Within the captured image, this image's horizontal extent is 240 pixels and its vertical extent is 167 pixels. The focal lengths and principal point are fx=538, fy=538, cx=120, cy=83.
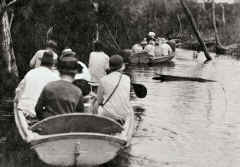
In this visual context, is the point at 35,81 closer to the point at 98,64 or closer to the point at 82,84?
the point at 82,84

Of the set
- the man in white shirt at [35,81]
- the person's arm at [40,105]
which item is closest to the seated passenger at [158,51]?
the man in white shirt at [35,81]

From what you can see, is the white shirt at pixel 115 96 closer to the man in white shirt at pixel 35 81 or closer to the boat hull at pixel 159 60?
the man in white shirt at pixel 35 81

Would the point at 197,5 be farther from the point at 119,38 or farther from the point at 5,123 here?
the point at 5,123

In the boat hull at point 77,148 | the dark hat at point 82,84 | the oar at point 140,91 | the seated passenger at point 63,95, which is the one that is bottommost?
the oar at point 140,91

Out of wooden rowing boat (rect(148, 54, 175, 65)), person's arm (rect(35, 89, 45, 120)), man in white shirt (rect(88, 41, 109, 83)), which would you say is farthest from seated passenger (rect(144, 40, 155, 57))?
person's arm (rect(35, 89, 45, 120))

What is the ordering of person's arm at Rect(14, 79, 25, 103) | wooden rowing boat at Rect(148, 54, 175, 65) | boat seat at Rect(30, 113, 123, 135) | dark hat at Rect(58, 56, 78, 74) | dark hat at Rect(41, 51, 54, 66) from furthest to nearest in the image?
wooden rowing boat at Rect(148, 54, 175, 65) → person's arm at Rect(14, 79, 25, 103) → dark hat at Rect(41, 51, 54, 66) → dark hat at Rect(58, 56, 78, 74) → boat seat at Rect(30, 113, 123, 135)

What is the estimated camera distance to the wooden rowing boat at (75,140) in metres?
7.66

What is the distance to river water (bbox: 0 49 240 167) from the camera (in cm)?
1062

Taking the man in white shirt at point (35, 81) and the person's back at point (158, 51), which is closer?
the man in white shirt at point (35, 81)

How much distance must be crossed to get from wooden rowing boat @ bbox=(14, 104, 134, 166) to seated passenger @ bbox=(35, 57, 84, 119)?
0.37 meters

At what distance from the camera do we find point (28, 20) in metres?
23.5

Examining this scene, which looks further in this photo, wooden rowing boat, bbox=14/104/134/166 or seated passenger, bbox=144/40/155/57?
seated passenger, bbox=144/40/155/57

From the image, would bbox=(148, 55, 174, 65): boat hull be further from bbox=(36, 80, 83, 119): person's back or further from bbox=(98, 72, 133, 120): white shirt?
bbox=(36, 80, 83, 119): person's back

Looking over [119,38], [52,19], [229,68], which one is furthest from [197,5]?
[52,19]
